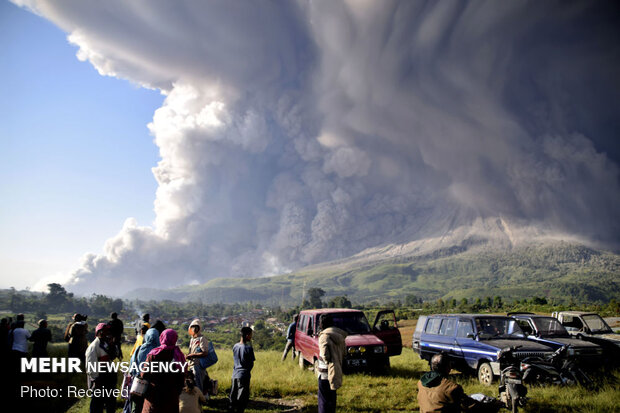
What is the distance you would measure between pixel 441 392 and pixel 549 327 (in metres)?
10.3

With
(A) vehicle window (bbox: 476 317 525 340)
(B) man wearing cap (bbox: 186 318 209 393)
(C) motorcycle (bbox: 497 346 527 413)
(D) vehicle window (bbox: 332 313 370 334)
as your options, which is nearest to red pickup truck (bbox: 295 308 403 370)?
(D) vehicle window (bbox: 332 313 370 334)

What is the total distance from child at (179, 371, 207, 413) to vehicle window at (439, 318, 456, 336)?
363 inches

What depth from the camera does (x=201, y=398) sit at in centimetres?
557

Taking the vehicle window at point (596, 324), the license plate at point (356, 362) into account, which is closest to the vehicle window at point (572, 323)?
the vehicle window at point (596, 324)

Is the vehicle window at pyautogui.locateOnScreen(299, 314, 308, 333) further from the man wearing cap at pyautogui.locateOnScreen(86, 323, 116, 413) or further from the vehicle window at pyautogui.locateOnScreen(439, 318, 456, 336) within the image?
the man wearing cap at pyautogui.locateOnScreen(86, 323, 116, 413)

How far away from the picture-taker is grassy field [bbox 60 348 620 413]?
26.6 ft

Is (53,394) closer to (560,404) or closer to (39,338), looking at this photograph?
(39,338)

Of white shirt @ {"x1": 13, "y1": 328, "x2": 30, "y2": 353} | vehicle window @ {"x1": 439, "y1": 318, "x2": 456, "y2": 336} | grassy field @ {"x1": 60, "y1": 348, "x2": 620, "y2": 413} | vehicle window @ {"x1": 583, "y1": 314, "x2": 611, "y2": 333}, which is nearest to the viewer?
grassy field @ {"x1": 60, "y1": 348, "x2": 620, "y2": 413}

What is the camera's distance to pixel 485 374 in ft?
32.8

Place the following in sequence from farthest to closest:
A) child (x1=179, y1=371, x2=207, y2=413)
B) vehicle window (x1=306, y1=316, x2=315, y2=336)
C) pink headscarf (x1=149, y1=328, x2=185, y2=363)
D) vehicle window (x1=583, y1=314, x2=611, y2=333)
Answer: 1. vehicle window (x1=583, y1=314, x2=611, y2=333)
2. vehicle window (x1=306, y1=316, x2=315, y2=336)
3. child (x1=179, y1=371, x2=207, y2=413)
4. pink headscarf (x1=149, y1=328, x2=185, y2=363)

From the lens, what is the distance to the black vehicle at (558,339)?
1064cm

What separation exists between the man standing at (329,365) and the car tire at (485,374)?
552cm

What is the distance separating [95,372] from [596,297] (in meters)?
169

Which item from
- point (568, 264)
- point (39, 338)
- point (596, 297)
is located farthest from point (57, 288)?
point (568, 264)
